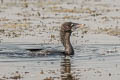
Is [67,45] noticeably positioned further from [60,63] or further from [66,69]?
[66,69]

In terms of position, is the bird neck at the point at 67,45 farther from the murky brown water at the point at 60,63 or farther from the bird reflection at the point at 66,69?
the bird reflection at the point at 66,69

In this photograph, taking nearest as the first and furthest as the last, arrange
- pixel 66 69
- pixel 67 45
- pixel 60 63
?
pixel 66 69, pixel 60 63, pixel 67 45

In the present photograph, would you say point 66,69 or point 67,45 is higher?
point 67,45

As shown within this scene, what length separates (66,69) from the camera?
59.4 feet

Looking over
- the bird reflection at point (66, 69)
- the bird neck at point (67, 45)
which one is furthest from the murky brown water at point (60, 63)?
the bird neck at point (67, 45)

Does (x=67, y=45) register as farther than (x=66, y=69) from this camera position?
Yes

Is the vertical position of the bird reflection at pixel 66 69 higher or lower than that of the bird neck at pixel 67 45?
lower

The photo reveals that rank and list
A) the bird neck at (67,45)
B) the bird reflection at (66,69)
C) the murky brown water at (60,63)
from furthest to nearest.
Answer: the bird neck at (67,45)
the murky brown water at (60,63)
the bird reflection at (66,69)

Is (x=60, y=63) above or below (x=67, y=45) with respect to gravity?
below

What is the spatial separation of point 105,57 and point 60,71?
Answer: 3.99 meters

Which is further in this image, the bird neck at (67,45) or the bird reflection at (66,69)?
the bird neck at (67,45)

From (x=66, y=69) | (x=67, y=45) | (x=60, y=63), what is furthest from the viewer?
(x=67, y=45)

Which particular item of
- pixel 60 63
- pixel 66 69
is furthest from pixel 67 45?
pixel 66 69

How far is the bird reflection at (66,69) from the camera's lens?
54.0ft
